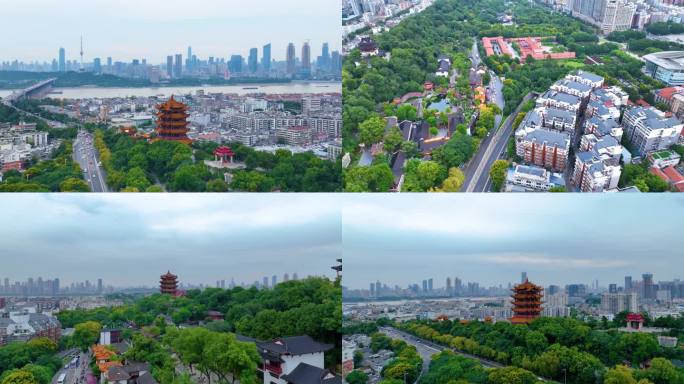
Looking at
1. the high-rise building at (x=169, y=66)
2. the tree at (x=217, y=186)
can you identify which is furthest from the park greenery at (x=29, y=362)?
the high-rise building at (x=169, y=66)

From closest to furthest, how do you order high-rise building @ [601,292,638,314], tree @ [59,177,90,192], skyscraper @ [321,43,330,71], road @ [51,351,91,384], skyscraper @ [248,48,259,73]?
road @ [51,351,91,384] → high-rise building @ [601,292,638,314] → tree @ [59,177,90,192] → skyscraper @ [321,43,330,71] → skyscraper @ [248,48,259,73]

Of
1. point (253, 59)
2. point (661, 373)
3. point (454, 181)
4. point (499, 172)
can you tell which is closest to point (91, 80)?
point (253, 59)

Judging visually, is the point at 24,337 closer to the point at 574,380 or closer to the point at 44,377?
the point at 44,377

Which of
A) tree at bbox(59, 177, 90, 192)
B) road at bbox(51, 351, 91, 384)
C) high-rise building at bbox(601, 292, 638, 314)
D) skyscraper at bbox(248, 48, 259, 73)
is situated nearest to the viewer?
road at bbox(51, 351, 91, 384)

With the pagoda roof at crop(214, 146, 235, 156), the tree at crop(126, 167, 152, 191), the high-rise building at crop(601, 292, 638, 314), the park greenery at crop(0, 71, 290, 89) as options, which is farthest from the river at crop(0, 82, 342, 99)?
the high-rise building at crop(601, 292, 638, 314)

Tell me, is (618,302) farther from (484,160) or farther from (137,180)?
(137,180)

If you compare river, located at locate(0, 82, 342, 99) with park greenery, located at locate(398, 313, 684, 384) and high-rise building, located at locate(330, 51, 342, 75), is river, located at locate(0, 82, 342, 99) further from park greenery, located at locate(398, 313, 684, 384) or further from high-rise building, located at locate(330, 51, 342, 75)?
park greenery, located at locate(398, 313, 684, 384)

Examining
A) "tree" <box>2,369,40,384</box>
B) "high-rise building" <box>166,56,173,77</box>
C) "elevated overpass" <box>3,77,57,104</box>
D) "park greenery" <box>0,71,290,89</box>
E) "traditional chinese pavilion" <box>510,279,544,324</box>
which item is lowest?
"tree" <box>2,369,40,384</box>
